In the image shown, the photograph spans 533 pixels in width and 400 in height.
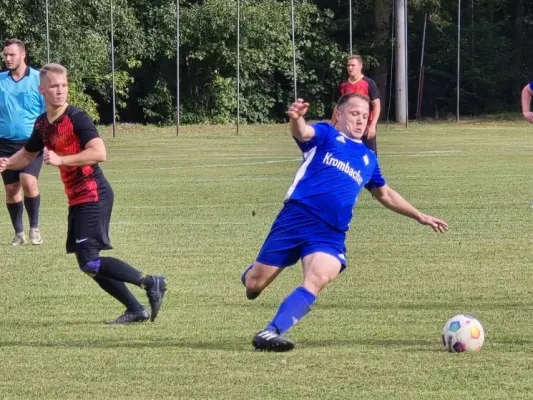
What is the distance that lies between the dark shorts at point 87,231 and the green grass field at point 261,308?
51 centimetres

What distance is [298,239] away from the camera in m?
7.03

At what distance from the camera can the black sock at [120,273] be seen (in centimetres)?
780

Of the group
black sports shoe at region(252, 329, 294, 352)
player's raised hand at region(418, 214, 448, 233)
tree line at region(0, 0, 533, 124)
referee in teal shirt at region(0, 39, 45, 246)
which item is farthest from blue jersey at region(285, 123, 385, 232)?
tree line at region(0, 0, 533, 124)

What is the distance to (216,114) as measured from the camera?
45.5 metres

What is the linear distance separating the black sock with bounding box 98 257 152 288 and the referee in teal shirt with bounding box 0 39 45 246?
4.84 meters

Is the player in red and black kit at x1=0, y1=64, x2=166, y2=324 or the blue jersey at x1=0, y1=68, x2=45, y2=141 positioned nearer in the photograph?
the player in red and black kit at x1=0, y1=64, x2=166, y2=324

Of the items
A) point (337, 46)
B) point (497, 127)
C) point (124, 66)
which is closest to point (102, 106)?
point (124, 66)

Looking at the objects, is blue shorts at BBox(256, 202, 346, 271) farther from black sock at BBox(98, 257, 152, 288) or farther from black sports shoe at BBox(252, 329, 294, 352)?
black sock at BBox(98, 257, 152, 288)

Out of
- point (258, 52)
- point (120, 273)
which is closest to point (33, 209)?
point (120, 273)

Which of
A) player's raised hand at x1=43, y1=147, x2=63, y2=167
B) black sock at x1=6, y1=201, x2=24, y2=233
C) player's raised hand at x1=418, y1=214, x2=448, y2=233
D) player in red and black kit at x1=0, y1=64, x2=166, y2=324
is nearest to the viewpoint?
player's raised hand at x1=43, y1=147, x2=63, y2=167

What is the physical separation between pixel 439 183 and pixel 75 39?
23.1 metres

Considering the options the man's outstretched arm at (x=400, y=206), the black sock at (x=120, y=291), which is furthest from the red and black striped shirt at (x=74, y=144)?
the man's outstretched arm at (x=400, y=206)

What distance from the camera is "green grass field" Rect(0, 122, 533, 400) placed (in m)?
6.11

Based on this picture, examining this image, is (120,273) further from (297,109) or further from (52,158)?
(297,109)
